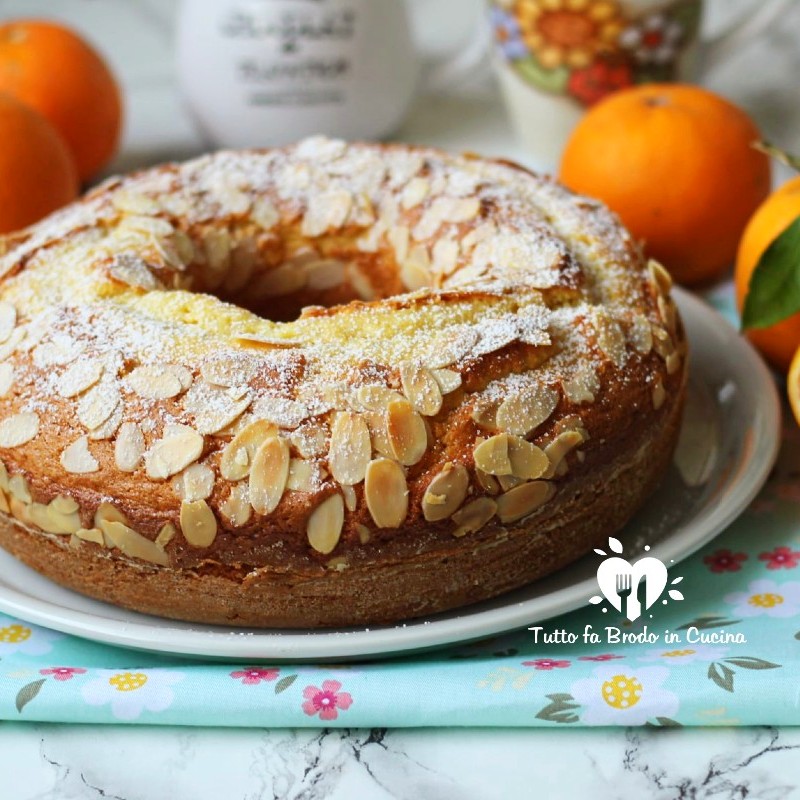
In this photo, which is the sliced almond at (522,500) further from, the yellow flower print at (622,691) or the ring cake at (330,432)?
the yellow flower print at (622,691)

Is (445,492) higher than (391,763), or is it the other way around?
(445,492)

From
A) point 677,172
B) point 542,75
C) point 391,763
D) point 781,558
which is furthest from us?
point 542,75

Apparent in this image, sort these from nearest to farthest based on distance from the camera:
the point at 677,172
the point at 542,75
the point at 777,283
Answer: the point at 777,283, the point at 677,172, the point at 542,75

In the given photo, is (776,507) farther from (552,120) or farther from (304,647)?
(552,120)

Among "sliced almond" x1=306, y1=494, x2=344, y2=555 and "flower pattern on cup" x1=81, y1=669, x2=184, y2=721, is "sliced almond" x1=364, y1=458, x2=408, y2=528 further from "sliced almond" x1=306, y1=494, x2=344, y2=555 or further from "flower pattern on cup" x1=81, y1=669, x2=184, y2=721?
"flower pattern on cup" x1=81, y1=669, x2=184, y2=721

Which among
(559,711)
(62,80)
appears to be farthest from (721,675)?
(62,80)

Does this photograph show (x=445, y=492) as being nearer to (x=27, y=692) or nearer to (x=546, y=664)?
(x=546, y=664)
